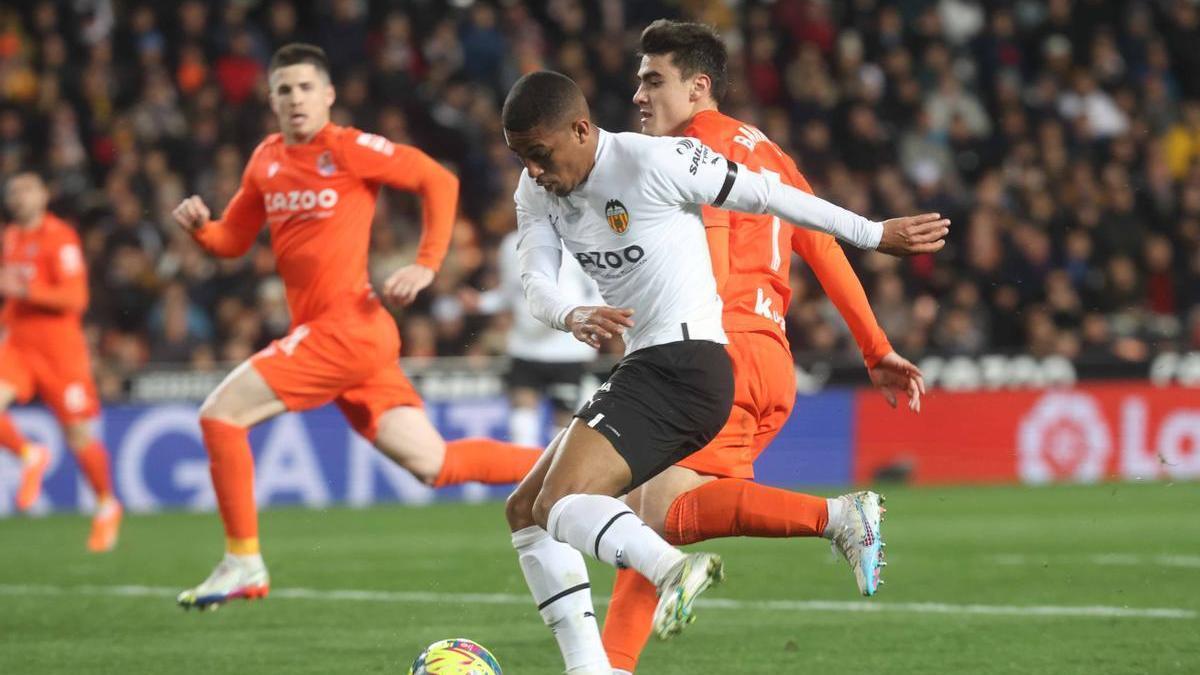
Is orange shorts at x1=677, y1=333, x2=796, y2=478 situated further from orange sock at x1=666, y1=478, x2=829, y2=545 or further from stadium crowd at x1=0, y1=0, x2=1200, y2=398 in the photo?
stadium crowd at x1=0, y1=0, x2=1200, y2=398

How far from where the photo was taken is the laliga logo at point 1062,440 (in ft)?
48.9

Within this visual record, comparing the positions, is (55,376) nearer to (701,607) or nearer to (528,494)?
(701,607)

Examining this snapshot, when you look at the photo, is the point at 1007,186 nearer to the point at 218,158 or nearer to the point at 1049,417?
the point at 1049,417

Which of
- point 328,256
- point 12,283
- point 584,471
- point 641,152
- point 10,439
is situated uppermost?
point 641,152

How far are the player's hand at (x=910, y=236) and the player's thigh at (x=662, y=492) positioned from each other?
88cm

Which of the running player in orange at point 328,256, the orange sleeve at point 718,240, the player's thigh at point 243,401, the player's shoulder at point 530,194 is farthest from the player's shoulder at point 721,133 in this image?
the player's thigh at point 243,401

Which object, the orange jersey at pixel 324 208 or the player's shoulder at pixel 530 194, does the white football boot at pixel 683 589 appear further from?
the orange jersey at pixel 324 208

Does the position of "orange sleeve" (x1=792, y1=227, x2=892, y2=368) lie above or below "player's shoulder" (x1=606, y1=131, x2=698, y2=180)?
below

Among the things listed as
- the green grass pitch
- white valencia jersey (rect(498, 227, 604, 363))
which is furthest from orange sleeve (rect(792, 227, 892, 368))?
white valencia jersey (rect(498, 227, 604, 363))

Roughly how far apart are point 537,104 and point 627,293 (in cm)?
61

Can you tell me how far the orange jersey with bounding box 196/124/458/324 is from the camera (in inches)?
296

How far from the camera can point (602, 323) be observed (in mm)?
4781

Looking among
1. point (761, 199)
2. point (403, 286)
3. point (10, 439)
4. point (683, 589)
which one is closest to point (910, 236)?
point (761, 199)

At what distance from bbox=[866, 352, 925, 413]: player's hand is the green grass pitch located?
2.97 feet
